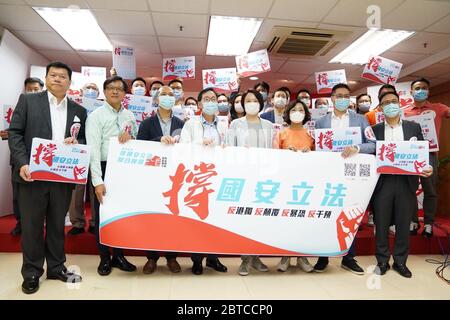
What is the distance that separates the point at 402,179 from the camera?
8.59ft

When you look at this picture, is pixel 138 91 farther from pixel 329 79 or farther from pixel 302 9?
pixel 329 79

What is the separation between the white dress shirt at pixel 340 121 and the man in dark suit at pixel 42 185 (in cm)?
221

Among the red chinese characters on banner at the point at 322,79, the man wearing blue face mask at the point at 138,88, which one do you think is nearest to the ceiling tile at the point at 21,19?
the man wearing blue face mask at the point at 138,88

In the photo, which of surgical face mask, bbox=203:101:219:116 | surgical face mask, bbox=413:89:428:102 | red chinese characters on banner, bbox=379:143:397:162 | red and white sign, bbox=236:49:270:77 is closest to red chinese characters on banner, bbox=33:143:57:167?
surgical face mask, bbox=203:101:219:116

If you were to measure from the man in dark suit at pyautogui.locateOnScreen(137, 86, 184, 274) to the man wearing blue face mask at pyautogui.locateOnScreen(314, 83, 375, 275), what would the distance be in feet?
4.19

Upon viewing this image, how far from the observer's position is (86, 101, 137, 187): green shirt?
2.29 meters

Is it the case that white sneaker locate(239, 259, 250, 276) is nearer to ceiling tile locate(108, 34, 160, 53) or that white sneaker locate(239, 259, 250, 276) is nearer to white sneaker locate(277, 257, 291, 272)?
white sneaker locate(277, 257, 291, 272)

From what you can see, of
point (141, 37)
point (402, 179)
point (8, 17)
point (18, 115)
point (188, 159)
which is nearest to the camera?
point (18, 115)

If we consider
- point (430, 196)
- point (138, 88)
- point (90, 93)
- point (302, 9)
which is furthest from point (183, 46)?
point (430, 196)

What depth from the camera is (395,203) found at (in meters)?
2.63

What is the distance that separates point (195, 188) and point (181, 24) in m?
3.13

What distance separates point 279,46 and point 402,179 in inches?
133

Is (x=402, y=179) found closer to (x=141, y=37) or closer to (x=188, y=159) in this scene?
(x=188, y=159)

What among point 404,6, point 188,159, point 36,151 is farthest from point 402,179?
point 36,151
